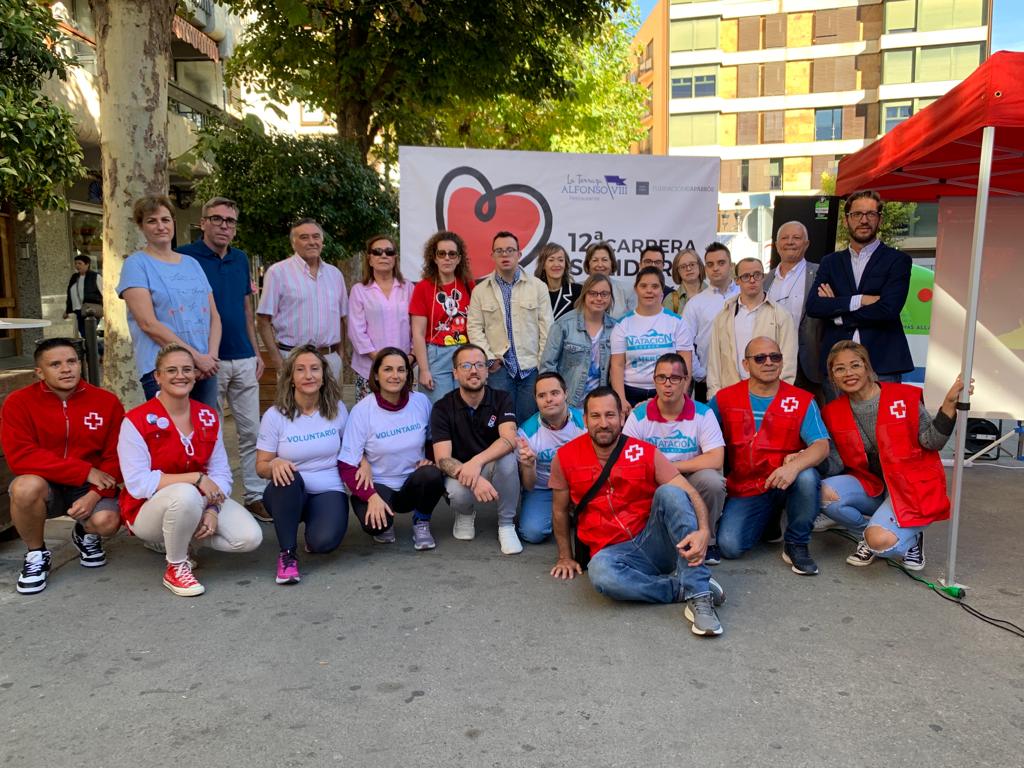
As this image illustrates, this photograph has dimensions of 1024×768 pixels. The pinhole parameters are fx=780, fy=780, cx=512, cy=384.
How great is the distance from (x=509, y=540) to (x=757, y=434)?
1.54 meters

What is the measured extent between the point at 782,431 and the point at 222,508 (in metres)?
3.08

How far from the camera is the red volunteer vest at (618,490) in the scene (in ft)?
12.5

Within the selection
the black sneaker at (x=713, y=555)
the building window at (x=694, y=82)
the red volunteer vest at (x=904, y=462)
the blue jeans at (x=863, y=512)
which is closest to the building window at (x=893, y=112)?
the building window at (x=694, y=82)

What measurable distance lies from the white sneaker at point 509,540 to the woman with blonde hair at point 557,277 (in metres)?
1.64

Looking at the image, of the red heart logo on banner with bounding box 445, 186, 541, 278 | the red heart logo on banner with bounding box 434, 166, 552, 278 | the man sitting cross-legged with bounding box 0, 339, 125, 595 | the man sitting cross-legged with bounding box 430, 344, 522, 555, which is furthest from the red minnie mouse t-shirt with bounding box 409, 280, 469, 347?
the man sitting cross-legged with bounding box 0, 339, 125, 595

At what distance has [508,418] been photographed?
184 inches

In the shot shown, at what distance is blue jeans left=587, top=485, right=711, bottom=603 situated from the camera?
3.54 meters

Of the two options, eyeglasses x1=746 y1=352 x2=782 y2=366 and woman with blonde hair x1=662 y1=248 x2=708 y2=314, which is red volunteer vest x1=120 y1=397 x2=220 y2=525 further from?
woman with blonde hair x1=662 y1=248 x2=708 y2=314

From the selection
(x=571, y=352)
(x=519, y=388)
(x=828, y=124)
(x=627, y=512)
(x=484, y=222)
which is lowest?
(x=627, y=512)

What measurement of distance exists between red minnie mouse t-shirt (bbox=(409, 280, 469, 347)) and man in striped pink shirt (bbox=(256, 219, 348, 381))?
1.90 ft

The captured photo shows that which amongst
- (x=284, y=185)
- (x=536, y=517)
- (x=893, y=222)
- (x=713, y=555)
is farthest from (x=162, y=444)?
(x=893, y=222)

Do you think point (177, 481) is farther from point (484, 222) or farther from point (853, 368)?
point (853, 368)

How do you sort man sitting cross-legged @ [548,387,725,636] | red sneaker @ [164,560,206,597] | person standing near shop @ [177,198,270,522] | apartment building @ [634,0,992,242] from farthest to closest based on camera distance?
1. apartment building @ [634,0,992,242]
2. person standing near shop @ [177,198,270,522]
3. red sneaker @ [164,560,206,597]
4. man sitting cross-legged @ [548,387,725,636]

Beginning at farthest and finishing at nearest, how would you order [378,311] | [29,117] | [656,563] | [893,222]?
1. [893,222]
2. [29,117]
3. [378,311]
4. [656,563]
